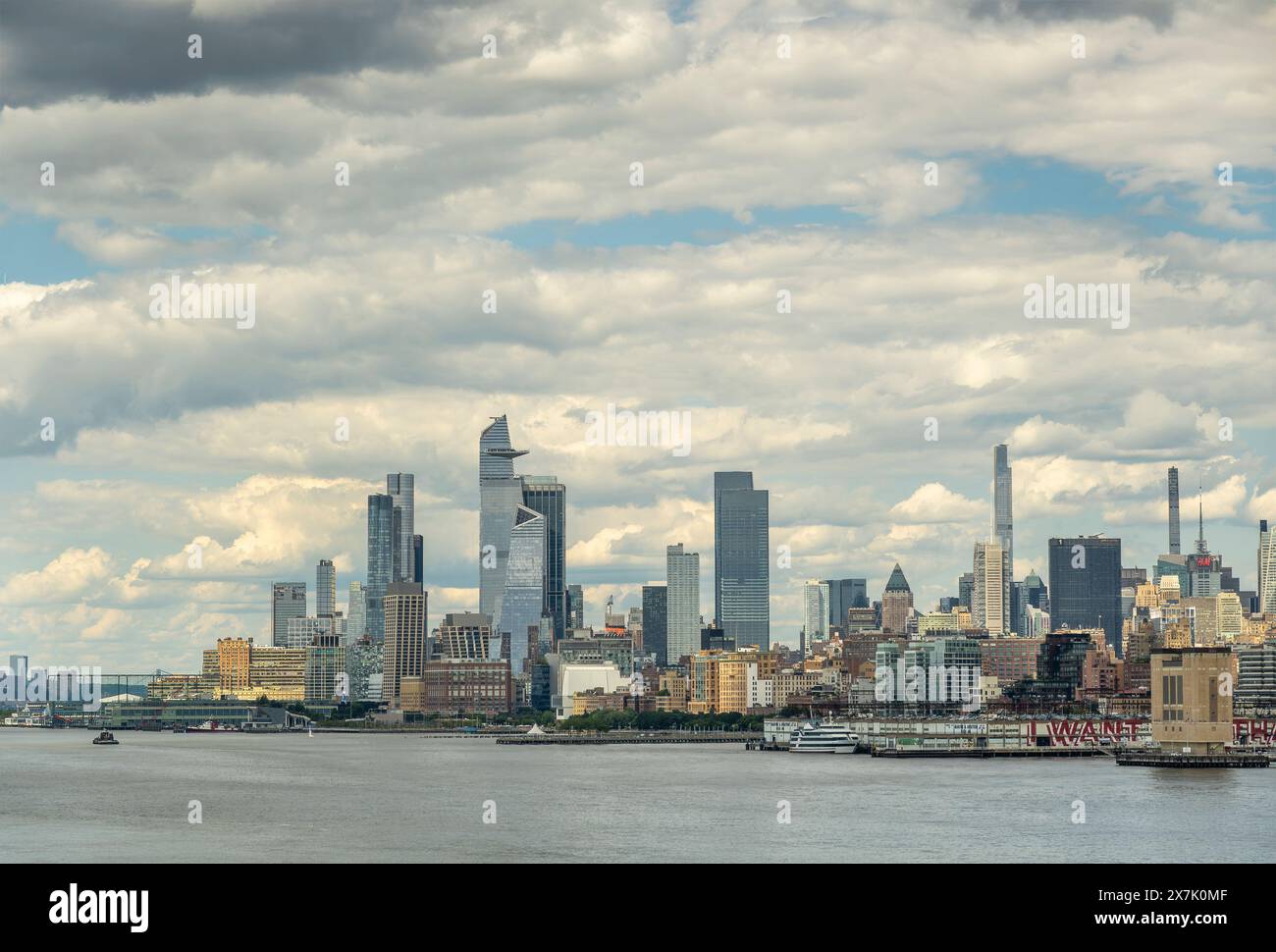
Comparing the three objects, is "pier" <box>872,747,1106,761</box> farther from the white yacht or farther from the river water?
the river water

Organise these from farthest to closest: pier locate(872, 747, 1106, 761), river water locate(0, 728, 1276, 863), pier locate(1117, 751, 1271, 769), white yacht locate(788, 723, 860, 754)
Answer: white yacht locate(788, 723, 860, 754) < pier locate(872, 747, 1106, 761) < pier locate(1117, 751, 1271, 769) < river water locate(0, 728, 1276, 863)

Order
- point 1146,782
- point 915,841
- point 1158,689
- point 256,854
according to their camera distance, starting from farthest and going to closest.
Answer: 1. point 1158,689
2. point 1146,782
3. point 915,841
4. point 256,854

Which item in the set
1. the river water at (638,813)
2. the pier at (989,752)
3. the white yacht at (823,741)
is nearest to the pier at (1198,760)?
the river water at (638,813)

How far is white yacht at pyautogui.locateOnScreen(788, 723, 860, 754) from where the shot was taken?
16012cm

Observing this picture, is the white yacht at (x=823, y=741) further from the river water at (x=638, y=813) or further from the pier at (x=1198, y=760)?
the pier at (x=1198, y=760)

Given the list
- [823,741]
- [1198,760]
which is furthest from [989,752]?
[1198,760]

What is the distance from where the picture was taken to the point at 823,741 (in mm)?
161625

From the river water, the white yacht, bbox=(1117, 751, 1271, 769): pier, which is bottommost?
the white yacht

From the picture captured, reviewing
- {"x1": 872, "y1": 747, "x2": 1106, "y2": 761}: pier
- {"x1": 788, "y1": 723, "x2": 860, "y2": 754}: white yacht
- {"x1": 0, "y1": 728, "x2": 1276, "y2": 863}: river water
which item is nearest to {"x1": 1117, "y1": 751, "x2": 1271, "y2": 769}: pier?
{"x1": 0, "y1": 728, "x2": 1276, "y2": 863}: river water
